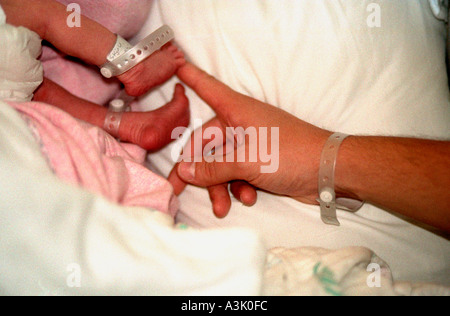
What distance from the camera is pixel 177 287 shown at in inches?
22.6

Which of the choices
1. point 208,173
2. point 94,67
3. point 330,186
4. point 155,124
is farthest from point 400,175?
point 94,67

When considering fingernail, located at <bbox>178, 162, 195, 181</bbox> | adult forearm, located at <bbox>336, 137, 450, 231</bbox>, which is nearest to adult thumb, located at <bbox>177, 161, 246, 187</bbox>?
fingernail, located at <bbox>178, 162, 195, 181</bbox>

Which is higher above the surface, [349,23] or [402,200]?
[349,23]

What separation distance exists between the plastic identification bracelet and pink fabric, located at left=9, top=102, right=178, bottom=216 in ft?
1.07

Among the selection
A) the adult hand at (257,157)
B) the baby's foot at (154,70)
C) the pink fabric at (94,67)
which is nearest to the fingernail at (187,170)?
the adult hand at (257,157)

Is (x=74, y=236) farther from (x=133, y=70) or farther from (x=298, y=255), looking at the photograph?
(x=133, y=70)

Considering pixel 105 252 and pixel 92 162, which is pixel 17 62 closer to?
pixel 92 162

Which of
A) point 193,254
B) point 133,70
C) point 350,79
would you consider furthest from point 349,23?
point 193,254

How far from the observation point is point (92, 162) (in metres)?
0.71

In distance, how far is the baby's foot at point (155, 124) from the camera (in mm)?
952

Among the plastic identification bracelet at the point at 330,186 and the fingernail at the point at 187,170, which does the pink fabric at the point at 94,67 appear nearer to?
the fingernail at the point at 187,170

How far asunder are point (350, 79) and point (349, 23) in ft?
0.42

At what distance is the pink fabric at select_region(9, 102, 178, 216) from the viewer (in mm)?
675

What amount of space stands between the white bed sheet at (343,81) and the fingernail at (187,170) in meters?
0.09
